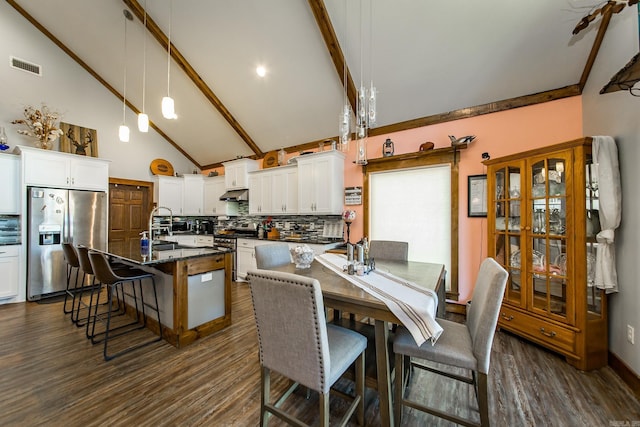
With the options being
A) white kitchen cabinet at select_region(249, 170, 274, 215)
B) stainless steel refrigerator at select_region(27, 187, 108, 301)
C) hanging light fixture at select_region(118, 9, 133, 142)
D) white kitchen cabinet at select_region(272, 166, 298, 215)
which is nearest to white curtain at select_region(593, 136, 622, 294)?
white kitchen cabinet at select_region(272, 166, 298, 215)

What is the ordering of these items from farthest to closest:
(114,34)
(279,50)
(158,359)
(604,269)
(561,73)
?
(114,34) → (279,50) → (561,73) → (158,359) → (604,269)

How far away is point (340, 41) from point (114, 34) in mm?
3768

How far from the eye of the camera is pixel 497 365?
2.13m

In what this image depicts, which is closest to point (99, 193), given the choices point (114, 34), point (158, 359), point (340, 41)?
point (114, 34)

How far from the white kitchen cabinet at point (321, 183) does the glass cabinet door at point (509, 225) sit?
85.6 inches

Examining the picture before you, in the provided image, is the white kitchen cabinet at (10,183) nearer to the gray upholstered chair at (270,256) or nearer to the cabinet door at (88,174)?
the cabinet door at (88,174)

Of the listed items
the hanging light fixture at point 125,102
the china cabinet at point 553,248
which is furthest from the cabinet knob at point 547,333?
the hanging light fixture at point 125,102

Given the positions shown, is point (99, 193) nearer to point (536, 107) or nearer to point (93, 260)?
point (93, 260)

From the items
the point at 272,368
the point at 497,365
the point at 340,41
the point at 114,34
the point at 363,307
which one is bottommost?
the point at 497,365

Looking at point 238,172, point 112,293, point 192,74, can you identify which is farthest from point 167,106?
point 238,172

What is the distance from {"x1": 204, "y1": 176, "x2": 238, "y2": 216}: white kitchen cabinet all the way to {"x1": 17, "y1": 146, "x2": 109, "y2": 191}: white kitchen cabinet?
199 centimetres

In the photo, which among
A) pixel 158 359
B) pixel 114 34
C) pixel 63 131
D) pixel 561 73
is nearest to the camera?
pixel 158 359

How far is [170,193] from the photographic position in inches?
227

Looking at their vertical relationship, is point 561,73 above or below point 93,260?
above
